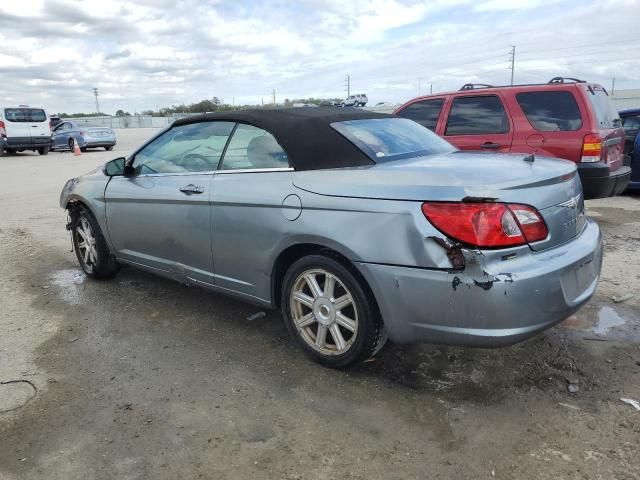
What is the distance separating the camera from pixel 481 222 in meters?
2.62

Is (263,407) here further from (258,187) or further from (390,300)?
(258,187)

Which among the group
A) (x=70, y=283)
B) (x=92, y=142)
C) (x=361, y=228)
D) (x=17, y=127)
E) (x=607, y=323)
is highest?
(x=17, y=127)

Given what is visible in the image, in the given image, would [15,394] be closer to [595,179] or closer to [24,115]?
[595,179]

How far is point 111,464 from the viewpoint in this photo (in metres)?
2.52

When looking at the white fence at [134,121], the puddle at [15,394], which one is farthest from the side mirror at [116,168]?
the white fence at [134,121]

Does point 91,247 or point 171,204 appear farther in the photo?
point 91,247

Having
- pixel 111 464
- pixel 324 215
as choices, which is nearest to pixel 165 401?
pixel 111 464

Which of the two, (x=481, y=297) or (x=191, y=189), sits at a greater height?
(x=191, y=189)

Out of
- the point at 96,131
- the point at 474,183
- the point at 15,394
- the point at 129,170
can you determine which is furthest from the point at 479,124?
the point at 96,131

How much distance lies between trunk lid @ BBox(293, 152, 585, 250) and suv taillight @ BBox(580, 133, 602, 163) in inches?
132

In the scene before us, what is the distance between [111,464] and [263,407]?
2.62 ft

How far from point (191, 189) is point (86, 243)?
6.40ft

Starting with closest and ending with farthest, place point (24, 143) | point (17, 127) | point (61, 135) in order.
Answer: point (17, 127) → point (24, 143) → point (61, 135)

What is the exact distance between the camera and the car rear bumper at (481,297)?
2605 millimetres
